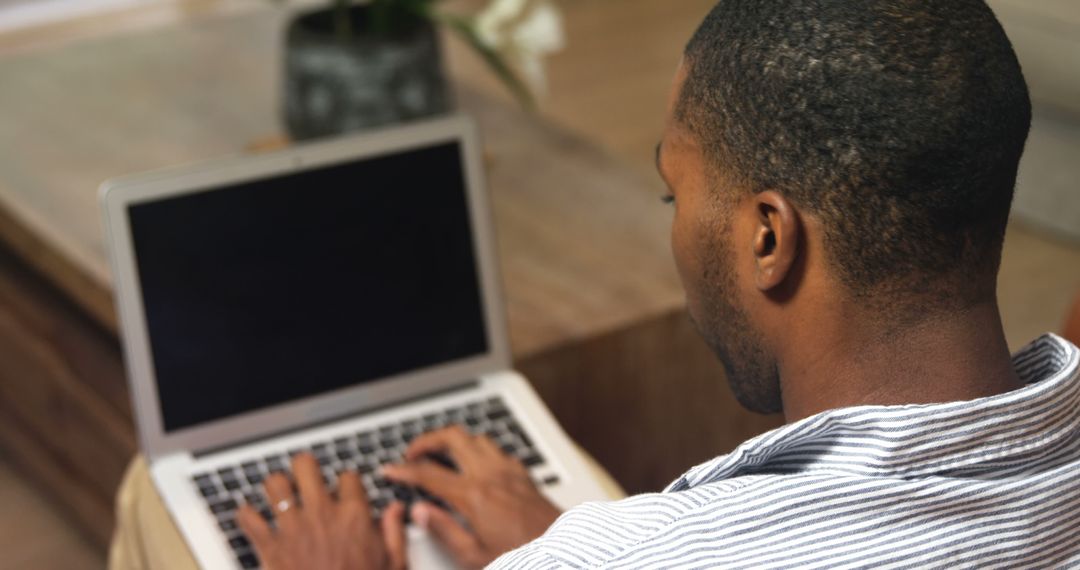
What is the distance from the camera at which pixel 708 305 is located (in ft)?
2.67

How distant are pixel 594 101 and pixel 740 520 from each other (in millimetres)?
2709

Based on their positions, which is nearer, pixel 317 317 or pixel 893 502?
pixel 893 502

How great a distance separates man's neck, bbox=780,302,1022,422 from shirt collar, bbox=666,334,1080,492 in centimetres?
3

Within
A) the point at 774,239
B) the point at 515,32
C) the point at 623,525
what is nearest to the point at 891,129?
the point at 774,239

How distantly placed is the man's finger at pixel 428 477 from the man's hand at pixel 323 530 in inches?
1.3

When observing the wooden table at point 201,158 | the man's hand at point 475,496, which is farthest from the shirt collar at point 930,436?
the wooden table at point 201,158

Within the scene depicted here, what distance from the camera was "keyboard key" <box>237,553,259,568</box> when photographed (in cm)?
105

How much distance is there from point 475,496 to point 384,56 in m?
0.83

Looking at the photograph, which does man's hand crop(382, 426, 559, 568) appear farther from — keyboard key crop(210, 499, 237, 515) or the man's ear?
the man's ear

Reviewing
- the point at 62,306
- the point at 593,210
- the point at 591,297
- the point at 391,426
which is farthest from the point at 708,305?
the point at 62,306

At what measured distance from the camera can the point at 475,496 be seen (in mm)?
1068

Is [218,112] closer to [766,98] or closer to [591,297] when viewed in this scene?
[591,297]

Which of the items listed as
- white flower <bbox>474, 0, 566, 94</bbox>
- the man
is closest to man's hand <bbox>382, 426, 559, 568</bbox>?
the man

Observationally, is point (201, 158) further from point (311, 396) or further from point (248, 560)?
point (248, 560)
